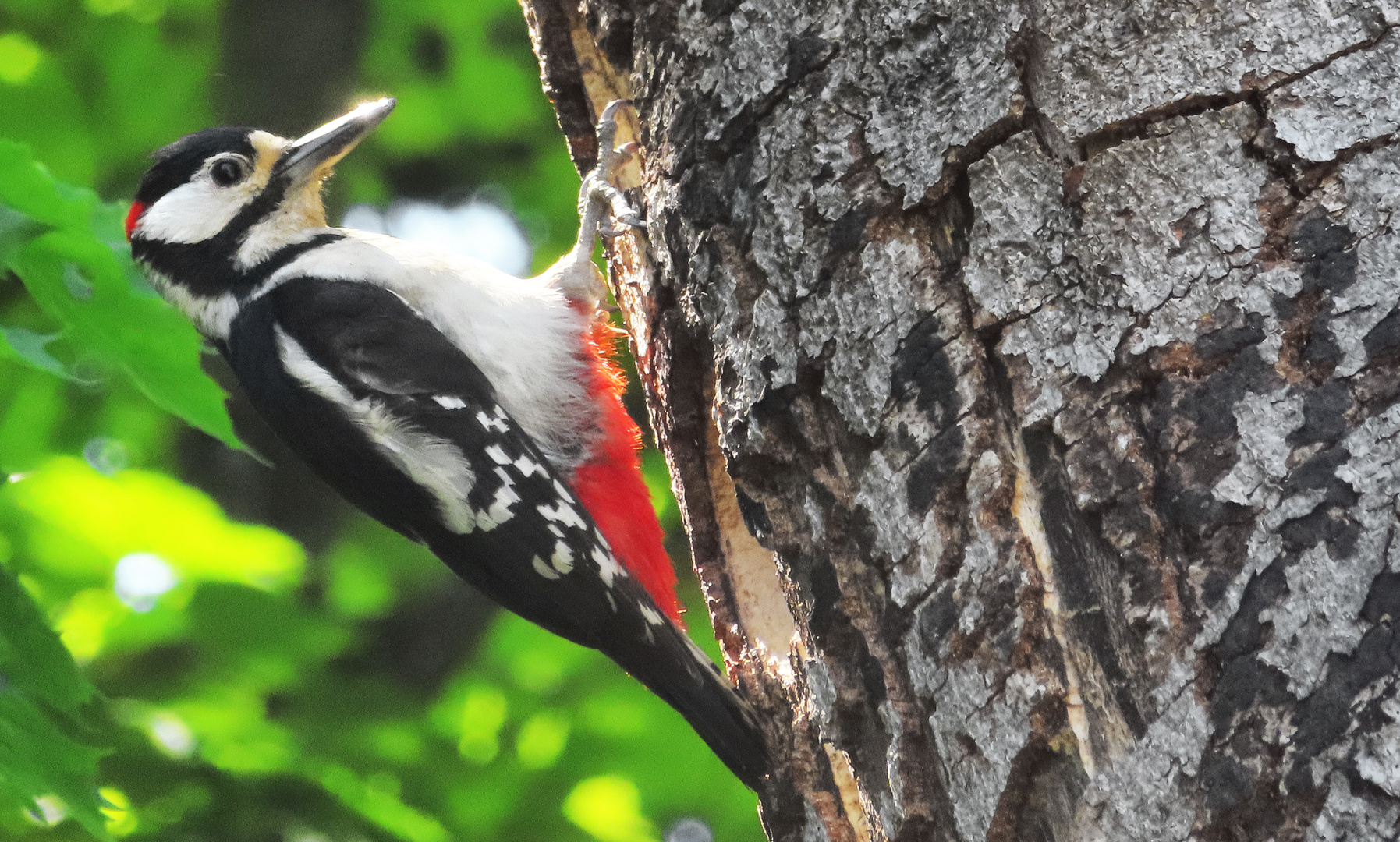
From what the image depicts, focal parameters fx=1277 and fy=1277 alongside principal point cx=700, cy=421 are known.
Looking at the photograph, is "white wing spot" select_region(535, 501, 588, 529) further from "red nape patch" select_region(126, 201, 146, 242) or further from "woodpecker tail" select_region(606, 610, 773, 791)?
"red nape patch" select_region(126, 201, 146, 242)

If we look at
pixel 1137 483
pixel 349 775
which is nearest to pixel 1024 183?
pixel 1137 483

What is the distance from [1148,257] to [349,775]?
2.06 m

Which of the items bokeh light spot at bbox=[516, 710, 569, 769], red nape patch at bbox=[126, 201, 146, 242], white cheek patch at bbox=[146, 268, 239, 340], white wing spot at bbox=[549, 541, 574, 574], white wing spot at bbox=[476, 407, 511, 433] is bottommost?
bokeh light spot at bbox=[516, 710, 569, 769]

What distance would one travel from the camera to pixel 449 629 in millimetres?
3666

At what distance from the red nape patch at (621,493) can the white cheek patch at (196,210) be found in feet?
3.00

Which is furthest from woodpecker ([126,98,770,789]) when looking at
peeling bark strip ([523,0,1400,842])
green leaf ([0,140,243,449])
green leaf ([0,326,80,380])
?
green leaf ([0,326,80,380])

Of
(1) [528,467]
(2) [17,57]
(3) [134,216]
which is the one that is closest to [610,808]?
(1) [528,467]

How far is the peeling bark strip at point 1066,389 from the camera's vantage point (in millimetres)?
1188

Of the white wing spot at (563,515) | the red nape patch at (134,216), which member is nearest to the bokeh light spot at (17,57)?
the red nape patch at (134,216)

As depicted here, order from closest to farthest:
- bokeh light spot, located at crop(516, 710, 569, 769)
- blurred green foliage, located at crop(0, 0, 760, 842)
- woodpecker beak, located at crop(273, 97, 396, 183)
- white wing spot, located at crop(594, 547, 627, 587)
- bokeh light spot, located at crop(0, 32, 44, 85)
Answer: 1. blurred green foliage, located at crop(0, 0, 760, 842)
2. white wing spot, located at crop(594, 547, 627, 587)
3. woodpecker beak, located at crop(273, 97, 396, 183)
4. bokeh light spot, located at crop(516, 710, 569, 769)
5. bokeh light spot, located at crop(0, 32, 44, 85)

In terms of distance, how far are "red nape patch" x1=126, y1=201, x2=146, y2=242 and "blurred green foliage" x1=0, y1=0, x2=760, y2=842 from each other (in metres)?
0.22

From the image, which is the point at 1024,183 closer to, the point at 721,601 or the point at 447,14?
the point at 721,601

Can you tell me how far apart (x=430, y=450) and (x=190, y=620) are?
0.67 metres

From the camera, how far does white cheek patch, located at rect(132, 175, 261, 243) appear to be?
2.96 m
